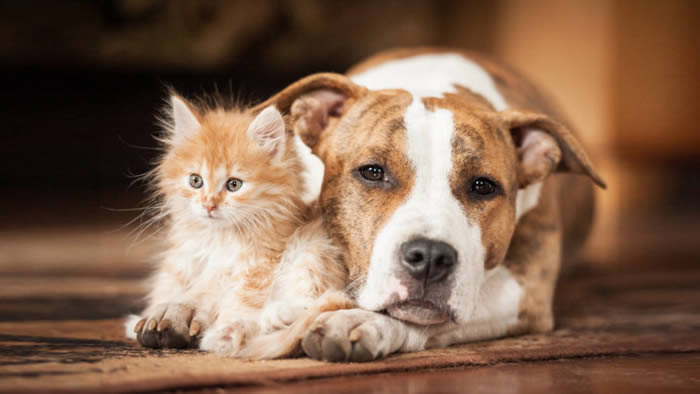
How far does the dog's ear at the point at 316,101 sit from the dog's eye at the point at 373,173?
0.28 meters

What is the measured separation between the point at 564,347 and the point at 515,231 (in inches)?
19.3

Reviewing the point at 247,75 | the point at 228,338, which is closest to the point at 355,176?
the point at 228,338

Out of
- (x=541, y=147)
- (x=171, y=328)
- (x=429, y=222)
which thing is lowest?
(x=171, y=328)

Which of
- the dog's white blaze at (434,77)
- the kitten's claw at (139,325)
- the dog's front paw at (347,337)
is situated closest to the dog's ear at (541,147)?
the dog's white blaze at (434,77)

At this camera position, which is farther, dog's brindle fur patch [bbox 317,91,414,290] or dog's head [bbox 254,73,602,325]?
dog's brindle fur patch [bbox 317,91,414,290]

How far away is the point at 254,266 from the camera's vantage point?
1833mm

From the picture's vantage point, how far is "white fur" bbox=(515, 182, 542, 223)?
91.3 inches

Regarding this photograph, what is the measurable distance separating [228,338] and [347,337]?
11.3 inches

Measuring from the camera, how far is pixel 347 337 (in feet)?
5.39

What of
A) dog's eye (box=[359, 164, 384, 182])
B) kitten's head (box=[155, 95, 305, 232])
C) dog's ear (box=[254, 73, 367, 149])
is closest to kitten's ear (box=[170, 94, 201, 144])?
kitten's head (box=[155, 95, 305, 232])

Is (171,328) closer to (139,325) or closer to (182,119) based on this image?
(139,325)

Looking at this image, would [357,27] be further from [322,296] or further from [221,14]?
[322,296]

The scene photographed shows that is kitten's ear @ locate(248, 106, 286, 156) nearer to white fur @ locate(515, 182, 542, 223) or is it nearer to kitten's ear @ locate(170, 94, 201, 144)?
kitten's ear @ locate(170, 94, 201, 144)

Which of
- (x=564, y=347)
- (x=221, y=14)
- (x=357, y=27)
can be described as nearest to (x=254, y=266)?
(x=564, y=347)
